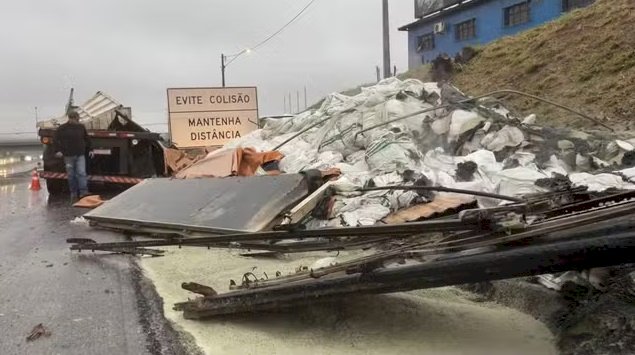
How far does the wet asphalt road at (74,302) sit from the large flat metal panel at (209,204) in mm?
443

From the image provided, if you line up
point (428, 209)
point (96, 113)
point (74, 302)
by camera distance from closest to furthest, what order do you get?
point (74, 302)
point (428, 209)
point (96, 113)

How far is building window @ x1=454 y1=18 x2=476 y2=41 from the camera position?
1480 inches

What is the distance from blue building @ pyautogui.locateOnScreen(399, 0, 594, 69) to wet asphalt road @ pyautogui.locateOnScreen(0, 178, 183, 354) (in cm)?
2743

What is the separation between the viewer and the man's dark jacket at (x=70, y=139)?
11.0m

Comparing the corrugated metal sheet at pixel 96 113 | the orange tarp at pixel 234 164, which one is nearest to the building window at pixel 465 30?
the corrugated metal sheet at pixel 96 113

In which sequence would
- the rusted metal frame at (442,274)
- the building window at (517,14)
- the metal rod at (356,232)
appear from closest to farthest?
the rusted metal frame at (442,274) < the metal rod at (356,232) < the building window at (517,14)

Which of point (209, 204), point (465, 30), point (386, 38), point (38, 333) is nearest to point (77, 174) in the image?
point (209, 204)

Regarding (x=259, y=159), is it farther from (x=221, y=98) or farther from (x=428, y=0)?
(x=428, y=0)

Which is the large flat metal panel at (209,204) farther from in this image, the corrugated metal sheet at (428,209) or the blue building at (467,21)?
the blue building at (467,21)

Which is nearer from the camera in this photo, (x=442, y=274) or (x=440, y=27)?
(x=442, y=274)

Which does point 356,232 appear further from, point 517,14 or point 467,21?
point 467,21

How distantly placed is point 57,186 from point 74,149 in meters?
1.93

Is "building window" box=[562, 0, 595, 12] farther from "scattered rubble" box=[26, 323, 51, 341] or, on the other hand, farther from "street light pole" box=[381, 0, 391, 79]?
"scattered rubble" box=[26, 323, 51, 341]

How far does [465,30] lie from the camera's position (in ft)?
127
